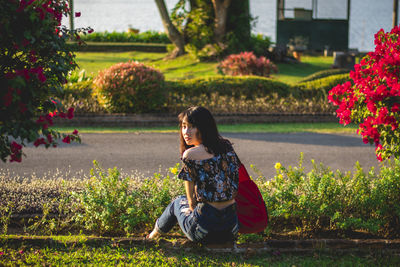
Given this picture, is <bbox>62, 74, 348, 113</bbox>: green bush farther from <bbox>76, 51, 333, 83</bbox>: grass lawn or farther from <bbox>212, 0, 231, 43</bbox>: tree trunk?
<bbox>212, 0, 231, 43</bbox>: tree trunk

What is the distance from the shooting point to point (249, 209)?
480cm

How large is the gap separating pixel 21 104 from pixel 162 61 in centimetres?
2080

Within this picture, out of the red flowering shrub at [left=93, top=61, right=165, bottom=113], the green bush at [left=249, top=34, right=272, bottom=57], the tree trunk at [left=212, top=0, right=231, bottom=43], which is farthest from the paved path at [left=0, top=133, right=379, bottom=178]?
the green bush at [left=249, top=34, right=272, bottom=57]

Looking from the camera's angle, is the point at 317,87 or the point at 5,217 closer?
the point at 5,217

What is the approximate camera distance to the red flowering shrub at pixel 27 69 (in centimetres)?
372

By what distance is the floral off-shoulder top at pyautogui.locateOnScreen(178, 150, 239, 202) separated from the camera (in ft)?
14.5

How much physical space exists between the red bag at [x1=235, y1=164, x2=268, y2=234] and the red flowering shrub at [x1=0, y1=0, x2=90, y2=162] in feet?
5.74

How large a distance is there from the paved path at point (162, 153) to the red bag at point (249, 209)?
328 cm

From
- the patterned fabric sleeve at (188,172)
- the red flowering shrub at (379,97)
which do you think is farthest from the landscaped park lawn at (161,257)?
the red flowering shrub at (379,97)

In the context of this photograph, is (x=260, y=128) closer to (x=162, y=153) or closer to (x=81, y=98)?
(x=162, y=153)

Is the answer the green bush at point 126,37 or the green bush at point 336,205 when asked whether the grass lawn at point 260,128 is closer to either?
the green bush at point 336,205

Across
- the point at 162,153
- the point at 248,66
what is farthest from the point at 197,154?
the point at 248,66

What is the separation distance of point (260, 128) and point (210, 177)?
7951 millimetres

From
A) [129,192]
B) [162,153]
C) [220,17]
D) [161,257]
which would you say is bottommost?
[162,153]
